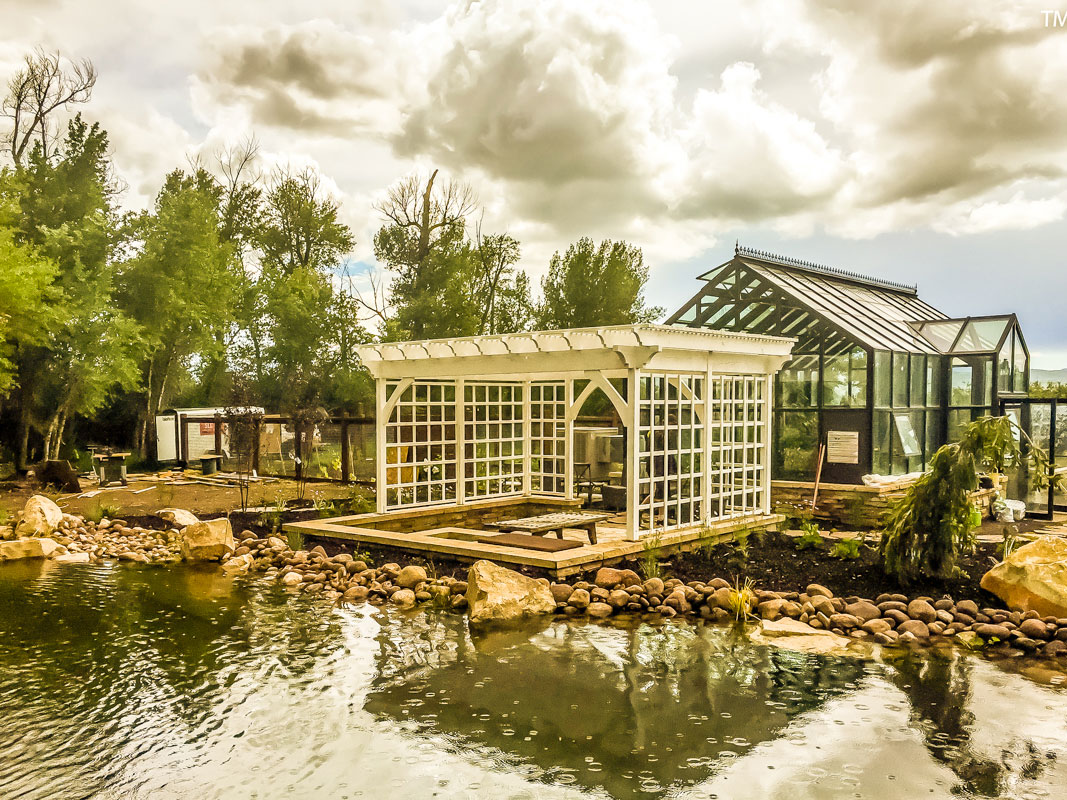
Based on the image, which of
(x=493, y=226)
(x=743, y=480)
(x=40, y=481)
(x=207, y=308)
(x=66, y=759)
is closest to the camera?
(x=66, y=759)

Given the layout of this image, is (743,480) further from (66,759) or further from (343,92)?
(343,92)

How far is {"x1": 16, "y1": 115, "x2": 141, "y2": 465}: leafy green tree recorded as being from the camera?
1727 cm

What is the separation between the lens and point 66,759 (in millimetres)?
4113

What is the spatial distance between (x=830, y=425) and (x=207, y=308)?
664 inches

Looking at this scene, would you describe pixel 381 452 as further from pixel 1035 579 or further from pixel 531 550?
pixel 1035 579

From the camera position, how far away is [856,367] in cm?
1253

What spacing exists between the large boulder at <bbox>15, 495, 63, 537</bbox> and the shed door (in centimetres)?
1164

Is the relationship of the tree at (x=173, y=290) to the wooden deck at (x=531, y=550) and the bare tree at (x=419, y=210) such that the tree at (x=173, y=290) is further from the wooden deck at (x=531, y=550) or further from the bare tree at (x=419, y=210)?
the wooden deck at (x=531, y=550)

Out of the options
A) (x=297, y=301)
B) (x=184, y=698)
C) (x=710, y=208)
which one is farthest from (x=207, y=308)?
(x=184, y=698)

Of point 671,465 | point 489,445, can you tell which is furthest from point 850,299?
point 489,445

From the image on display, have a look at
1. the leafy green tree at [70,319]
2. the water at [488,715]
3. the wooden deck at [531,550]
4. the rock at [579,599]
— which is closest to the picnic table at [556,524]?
the wooden deck at [531,550]

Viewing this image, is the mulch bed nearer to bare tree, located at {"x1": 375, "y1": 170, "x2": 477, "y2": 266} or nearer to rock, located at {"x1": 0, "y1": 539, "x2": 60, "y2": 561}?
rock, located at {"x1": 0, "y1": 539, "x2": 60, "y2": 561}

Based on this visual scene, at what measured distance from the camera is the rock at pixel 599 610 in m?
7.02

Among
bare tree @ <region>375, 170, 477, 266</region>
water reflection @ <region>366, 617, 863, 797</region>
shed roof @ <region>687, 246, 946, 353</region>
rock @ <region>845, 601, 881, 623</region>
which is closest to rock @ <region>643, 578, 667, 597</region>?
water reflection @ <region>366, 617, 863, 797</region>
